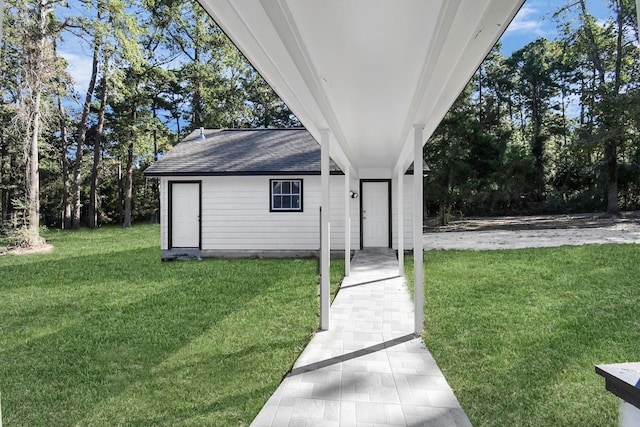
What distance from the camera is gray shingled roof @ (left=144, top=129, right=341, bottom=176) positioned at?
911 cm

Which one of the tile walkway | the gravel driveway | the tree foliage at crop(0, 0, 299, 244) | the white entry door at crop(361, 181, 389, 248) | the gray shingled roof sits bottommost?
the tile walkway

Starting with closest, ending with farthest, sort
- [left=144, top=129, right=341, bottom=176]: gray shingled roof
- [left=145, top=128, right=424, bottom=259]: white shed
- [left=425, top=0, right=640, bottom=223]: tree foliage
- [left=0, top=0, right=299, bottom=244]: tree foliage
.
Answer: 1. [left=144, top=129, right=341, bottom=176]: gray shingled roof
2. [left=145, top=128, right=424, bottom=259]: white shed
3. [left=425, top=0, right=640, bottom=223]: tree foliage
4. [left=0, top=0, right=299, bottom=244]: tree foliage

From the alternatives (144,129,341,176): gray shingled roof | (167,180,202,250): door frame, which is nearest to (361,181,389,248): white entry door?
(144,129,341,176): gray shingled roof

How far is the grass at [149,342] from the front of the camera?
8.70 feet

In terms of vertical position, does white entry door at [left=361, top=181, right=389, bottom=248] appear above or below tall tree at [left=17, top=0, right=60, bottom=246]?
below

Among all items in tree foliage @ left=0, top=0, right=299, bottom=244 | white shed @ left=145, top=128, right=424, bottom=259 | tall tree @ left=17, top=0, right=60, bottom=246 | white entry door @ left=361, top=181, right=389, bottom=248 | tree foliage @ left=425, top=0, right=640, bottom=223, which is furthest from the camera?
tree foliage @ left=0, top=0, right=299, bottom=244

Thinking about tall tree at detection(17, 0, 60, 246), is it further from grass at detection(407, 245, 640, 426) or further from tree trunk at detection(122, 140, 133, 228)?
grass at detection(407, 245, 640, 426)

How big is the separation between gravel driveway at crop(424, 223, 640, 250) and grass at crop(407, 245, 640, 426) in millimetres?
2736

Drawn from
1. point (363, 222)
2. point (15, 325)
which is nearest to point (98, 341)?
point (15, 325)

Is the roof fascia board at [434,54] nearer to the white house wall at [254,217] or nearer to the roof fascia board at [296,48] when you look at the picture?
the roof fascia board at [296,48]

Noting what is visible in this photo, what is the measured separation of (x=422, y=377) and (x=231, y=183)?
741 centimetres

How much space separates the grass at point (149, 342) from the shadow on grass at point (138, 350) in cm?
1

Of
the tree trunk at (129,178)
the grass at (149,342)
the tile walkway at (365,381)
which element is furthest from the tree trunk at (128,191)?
the tile walkway at (365,381)

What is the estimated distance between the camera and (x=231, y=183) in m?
9.37
